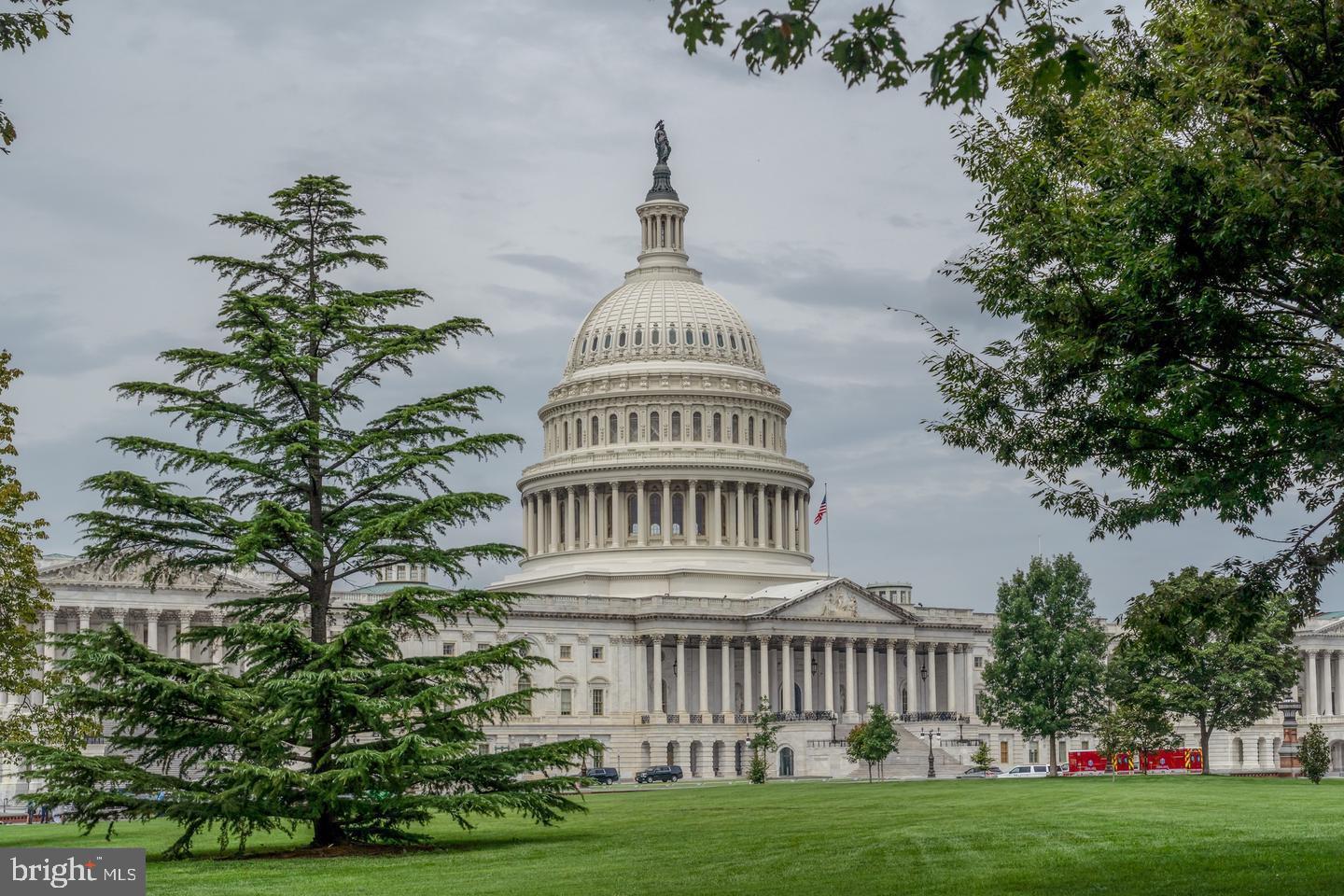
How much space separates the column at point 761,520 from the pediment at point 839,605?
10.2m

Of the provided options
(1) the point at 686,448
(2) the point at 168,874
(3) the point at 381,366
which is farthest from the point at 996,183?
(1) the point at 686,448

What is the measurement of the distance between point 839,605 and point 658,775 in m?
28.3

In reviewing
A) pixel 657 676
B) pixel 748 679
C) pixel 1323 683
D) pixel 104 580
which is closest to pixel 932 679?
pixel 748 679

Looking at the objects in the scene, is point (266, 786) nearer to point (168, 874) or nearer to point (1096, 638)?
point (168, 874)

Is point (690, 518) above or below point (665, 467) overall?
below

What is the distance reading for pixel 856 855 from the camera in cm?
3581

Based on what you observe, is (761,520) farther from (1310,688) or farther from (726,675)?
(1310,688)

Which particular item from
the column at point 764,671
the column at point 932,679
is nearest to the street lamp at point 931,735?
the column at point 764,671

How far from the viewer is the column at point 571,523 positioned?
15425 centimetres

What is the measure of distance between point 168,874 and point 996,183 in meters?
20.9

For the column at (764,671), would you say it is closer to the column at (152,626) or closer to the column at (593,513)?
the column at (593,513)

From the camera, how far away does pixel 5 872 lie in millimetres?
28250

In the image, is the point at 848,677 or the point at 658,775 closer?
the point at 658,775

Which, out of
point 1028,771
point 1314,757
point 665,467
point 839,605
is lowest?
point 1028,771
